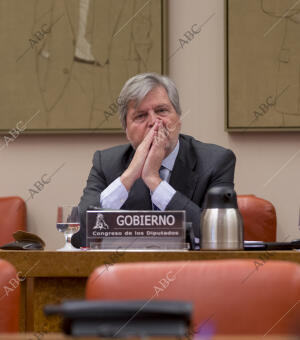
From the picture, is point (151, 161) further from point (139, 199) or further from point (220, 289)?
point (220, 289)

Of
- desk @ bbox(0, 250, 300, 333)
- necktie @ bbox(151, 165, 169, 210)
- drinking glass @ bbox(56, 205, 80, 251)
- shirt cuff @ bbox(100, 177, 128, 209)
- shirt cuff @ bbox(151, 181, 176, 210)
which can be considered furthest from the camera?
necktie @ bbox(151, 165, 169, 210)

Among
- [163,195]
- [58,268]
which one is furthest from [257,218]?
[58,268]

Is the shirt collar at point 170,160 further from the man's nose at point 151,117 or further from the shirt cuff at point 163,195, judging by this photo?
the shirt cuff at point 163,195

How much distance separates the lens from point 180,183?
9.34ft

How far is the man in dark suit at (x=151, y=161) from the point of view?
2.78 metres

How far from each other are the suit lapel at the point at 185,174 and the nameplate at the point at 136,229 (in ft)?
2.50

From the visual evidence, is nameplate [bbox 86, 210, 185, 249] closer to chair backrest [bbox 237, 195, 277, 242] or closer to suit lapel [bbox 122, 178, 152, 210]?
suit lapel [bbox 122, 178, 152, 210]

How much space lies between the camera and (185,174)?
287cm

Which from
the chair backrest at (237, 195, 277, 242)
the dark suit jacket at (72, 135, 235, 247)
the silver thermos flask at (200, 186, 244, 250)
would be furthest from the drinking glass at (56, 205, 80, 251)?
the chair backrest at (237, 195, 277, 242)

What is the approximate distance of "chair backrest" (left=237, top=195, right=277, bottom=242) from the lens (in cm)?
339

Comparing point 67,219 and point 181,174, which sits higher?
point 181,174

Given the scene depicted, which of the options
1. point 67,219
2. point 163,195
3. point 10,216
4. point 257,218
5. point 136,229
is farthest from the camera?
point 10,216

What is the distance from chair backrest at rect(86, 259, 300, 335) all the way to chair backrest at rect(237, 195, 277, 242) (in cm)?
209

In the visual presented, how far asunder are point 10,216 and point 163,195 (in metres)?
1.50
